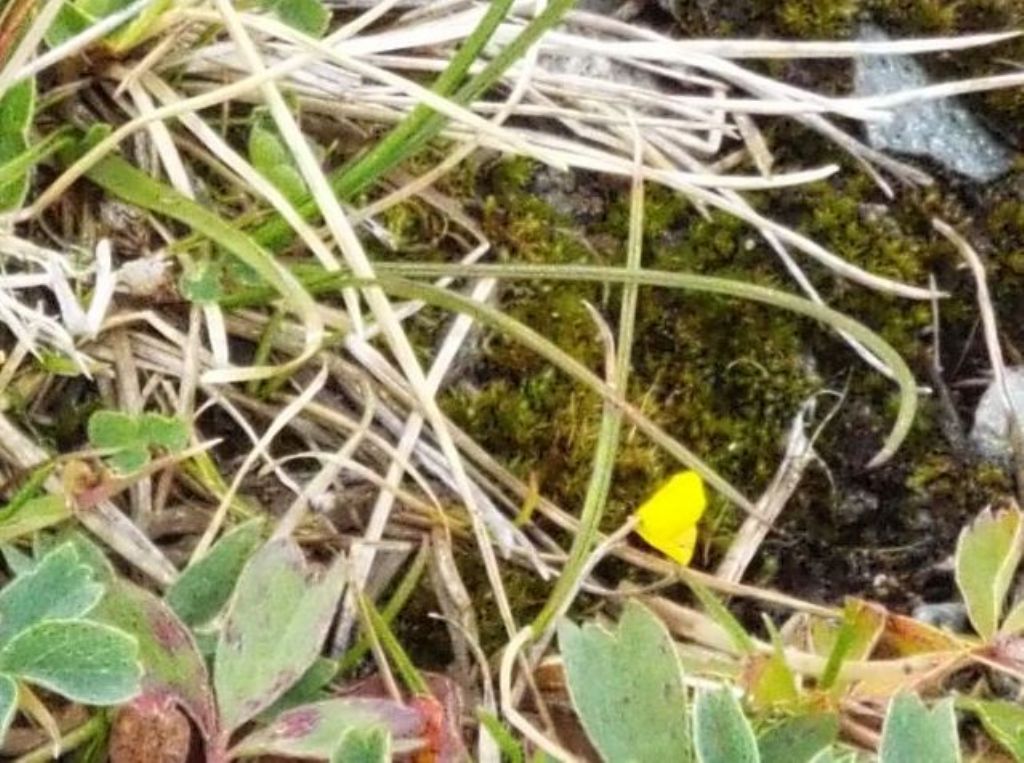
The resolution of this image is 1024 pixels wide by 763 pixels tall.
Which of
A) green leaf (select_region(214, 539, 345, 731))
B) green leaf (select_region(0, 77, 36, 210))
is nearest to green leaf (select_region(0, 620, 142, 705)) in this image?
green leaf (select_region(214, 539, 345, 731))

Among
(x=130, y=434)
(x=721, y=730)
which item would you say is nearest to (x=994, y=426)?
(x=721, y=730)

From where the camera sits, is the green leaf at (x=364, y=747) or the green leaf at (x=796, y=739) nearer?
the green leaf at (x=364, y=747)

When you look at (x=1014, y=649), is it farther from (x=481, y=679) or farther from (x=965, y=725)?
(x=481, y=679)

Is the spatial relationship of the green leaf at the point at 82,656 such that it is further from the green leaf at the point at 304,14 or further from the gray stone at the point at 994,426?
the gray stone at the point at 994,426

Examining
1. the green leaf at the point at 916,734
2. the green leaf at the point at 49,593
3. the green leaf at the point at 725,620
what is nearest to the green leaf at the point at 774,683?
the green leaf at the point at 725,620

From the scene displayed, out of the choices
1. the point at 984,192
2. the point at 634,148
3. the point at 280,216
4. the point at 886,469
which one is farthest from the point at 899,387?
the point at 280,216

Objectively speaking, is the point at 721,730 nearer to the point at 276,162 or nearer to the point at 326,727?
the point at 326,727
